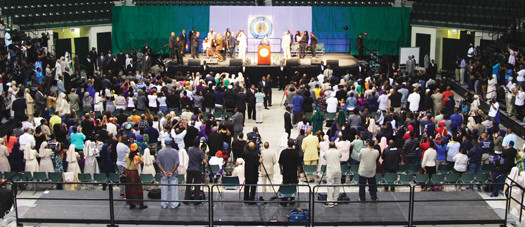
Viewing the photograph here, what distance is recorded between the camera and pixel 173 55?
28.6 metres

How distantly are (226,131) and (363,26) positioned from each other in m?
19.0

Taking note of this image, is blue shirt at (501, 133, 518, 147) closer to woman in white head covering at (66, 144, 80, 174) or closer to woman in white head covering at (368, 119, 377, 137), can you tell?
woman in white head covering at (368, 119, 377, 137)

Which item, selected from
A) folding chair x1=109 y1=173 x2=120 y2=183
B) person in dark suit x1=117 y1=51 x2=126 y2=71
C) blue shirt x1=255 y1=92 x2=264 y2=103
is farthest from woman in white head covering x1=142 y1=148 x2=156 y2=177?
person in dark suit x1=117 y1=51 x2=126 y2=71

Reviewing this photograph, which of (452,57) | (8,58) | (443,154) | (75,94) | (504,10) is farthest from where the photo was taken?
(452,57)

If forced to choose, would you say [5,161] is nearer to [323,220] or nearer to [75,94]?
[75,94]

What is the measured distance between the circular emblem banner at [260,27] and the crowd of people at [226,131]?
895 centimetres

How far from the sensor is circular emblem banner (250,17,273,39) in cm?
3234

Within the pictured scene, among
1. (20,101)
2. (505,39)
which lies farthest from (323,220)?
(505,39)

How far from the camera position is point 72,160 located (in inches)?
549

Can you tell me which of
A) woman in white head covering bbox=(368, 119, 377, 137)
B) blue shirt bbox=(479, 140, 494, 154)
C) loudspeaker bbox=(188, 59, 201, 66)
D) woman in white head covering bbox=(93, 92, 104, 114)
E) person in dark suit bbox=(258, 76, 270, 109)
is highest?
loudspeaker bbox=(188, 59, 201, 66)

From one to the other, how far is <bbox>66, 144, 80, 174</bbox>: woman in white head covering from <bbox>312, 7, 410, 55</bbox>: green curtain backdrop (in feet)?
68.9

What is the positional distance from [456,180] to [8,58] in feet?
53.8

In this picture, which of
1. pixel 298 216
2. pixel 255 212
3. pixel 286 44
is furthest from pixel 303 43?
pixel 298 216

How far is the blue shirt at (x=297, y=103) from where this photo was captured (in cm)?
1909
